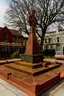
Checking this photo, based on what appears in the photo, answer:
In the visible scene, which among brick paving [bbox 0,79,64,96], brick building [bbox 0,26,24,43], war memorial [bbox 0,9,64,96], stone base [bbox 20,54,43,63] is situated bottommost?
brick paving [bbox 0,79,64,96]

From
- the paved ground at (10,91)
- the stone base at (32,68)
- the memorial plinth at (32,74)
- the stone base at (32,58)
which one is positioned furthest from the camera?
the stone base at (32,58)

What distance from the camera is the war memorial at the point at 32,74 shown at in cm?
679

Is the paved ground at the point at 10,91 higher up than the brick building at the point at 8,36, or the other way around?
the brick building at the point at 8,36

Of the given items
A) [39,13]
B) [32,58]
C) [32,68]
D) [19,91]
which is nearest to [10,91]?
[19,91]

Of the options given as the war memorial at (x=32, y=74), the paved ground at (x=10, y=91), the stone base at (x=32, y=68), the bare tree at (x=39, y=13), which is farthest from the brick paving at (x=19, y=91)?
the bare tree at (x=39, y=13)

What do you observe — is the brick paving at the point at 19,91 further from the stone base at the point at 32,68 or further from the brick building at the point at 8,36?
the brick building at the point at 8,36

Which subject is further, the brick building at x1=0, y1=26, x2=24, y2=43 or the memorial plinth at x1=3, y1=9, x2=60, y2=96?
the brick building at x1=0, y1=26, x2=24, y2=43

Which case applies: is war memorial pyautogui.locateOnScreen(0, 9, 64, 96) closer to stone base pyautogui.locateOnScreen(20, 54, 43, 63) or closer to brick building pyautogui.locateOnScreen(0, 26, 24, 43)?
stone base pyautogui.locateOnScreen(20, 54, 43, 63)

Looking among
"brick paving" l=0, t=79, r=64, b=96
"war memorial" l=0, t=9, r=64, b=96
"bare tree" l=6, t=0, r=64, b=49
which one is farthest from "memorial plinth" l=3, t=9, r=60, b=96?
"bare tree" l=6, t=0, r=64, b=49

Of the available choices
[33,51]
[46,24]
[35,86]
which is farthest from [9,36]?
[35,86]

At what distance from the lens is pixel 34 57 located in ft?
41.1

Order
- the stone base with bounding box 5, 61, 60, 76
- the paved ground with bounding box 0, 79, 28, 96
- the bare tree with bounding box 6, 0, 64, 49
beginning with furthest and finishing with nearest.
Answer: the bare tree with bounding box 6, 0, 64, 49 < the stone base with bounding box 5, 61, 60, 76 < the paved ground with bounding box 0, 79, 28, 96

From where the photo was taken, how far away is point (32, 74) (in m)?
9.57

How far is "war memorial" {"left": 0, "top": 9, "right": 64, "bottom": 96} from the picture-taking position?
6.79 metres
